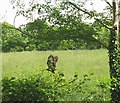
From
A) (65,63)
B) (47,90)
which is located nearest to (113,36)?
(47,90)

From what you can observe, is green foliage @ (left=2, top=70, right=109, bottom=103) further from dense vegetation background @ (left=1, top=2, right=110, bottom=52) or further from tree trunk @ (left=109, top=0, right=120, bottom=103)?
dense vegetation background @ (left=1, top=2, right=110, bottom=52)

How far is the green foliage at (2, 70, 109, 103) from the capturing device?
227 inches

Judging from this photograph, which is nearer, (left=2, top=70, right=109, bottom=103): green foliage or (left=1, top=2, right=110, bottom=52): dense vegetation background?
(left=2, top=70, right=109, bottom=103): green foliage

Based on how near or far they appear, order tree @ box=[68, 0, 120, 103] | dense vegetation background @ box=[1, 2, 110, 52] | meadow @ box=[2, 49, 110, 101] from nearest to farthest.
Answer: tree @ box=[68, 0, 120, 103] → dense vegetation background @ box=[1, 2, 110, 52] → meadow @ box=[2, 49, 110, 101]

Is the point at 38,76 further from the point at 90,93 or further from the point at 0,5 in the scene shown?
the point at 0,5

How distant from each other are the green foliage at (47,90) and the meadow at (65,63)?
704mm

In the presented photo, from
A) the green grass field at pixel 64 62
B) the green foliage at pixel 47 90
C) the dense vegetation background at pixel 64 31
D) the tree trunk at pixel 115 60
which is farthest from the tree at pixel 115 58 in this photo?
the green grass field at pixel 64 62

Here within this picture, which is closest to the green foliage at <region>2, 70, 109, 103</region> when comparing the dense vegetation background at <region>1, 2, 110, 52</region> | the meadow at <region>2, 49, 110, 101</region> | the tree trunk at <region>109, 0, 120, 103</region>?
the tree trunk at <region>109, 0, 120, 103</region>

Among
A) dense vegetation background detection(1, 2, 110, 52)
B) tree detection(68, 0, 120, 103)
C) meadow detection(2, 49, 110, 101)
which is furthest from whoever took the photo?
meadow detection(2, 49, 110, 101)

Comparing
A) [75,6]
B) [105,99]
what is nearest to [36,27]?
[75,6]

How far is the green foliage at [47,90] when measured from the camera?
19.0ft

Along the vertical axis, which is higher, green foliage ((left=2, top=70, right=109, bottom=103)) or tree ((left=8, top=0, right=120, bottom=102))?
tree ((left=8, top=0, right=120, bottom=102))

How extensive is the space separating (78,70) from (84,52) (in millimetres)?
377

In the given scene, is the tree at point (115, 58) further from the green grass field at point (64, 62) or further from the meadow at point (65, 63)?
the green grass field at point (64, 62)
